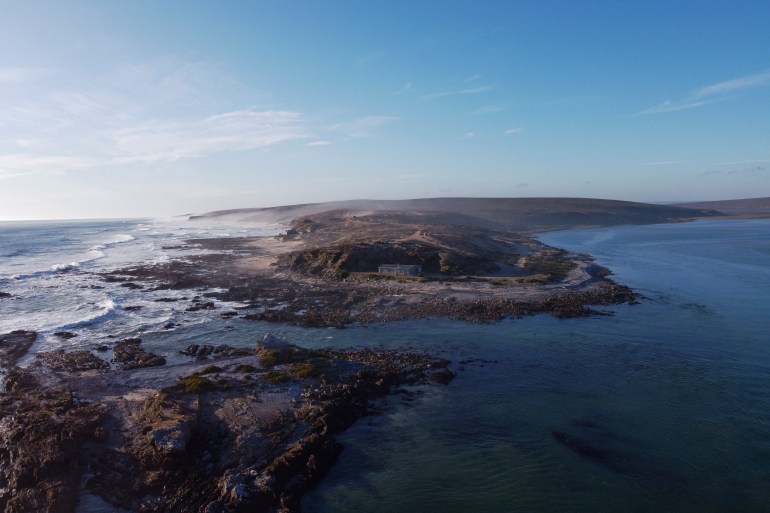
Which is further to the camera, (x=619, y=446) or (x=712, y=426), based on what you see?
(x=712, y=426)

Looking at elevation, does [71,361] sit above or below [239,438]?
above

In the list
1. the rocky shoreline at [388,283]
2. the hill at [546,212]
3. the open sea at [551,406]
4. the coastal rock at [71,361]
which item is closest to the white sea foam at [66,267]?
the rocky shoreline at [388,283]

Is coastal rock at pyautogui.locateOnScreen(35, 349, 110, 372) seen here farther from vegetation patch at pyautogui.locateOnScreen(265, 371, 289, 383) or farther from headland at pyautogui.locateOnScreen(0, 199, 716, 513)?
vegetation patch at pyautogui.locateOnScreen(265, 371, 289, 383)

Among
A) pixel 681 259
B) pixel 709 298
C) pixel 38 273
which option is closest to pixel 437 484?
pixel 709 298

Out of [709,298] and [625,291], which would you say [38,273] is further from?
[709,298]

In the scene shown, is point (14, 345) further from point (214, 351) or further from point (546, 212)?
point (546, 212)

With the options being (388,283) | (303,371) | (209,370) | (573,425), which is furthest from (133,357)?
(388,283)

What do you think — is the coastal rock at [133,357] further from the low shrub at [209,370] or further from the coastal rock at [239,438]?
the coastal rock at [239,438]
